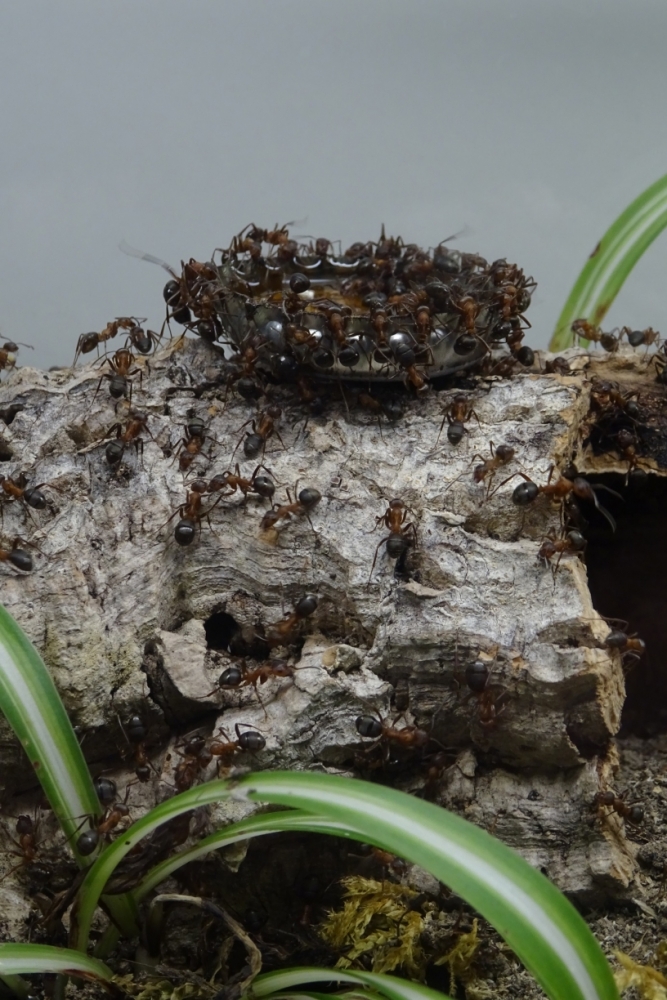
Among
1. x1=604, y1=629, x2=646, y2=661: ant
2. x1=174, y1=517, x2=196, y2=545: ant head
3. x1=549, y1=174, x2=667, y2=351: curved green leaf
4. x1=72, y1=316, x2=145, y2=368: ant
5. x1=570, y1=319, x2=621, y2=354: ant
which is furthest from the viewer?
x1=549, y1=174, x2=667, y2=351: curved green leaf

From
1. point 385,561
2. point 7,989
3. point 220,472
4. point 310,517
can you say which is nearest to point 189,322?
point 220,472

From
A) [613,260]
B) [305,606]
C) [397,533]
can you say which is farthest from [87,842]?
[613,260]

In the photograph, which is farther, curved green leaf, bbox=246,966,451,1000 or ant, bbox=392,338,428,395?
ant, bbox=392,338,428,395

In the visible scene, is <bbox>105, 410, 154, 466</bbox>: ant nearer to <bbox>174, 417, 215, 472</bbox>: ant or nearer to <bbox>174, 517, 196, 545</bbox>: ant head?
<bbox>174, 417, 215, 472</bbox>: ant

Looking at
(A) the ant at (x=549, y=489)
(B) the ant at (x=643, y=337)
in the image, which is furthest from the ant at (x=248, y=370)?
(B) the ant at (x=643, y=337)

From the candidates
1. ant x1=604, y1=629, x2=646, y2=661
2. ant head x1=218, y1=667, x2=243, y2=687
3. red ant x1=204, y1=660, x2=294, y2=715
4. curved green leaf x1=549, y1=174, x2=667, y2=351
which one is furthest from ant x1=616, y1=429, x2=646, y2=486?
ant head x1=218, y1=667, x2=243, y2=687
